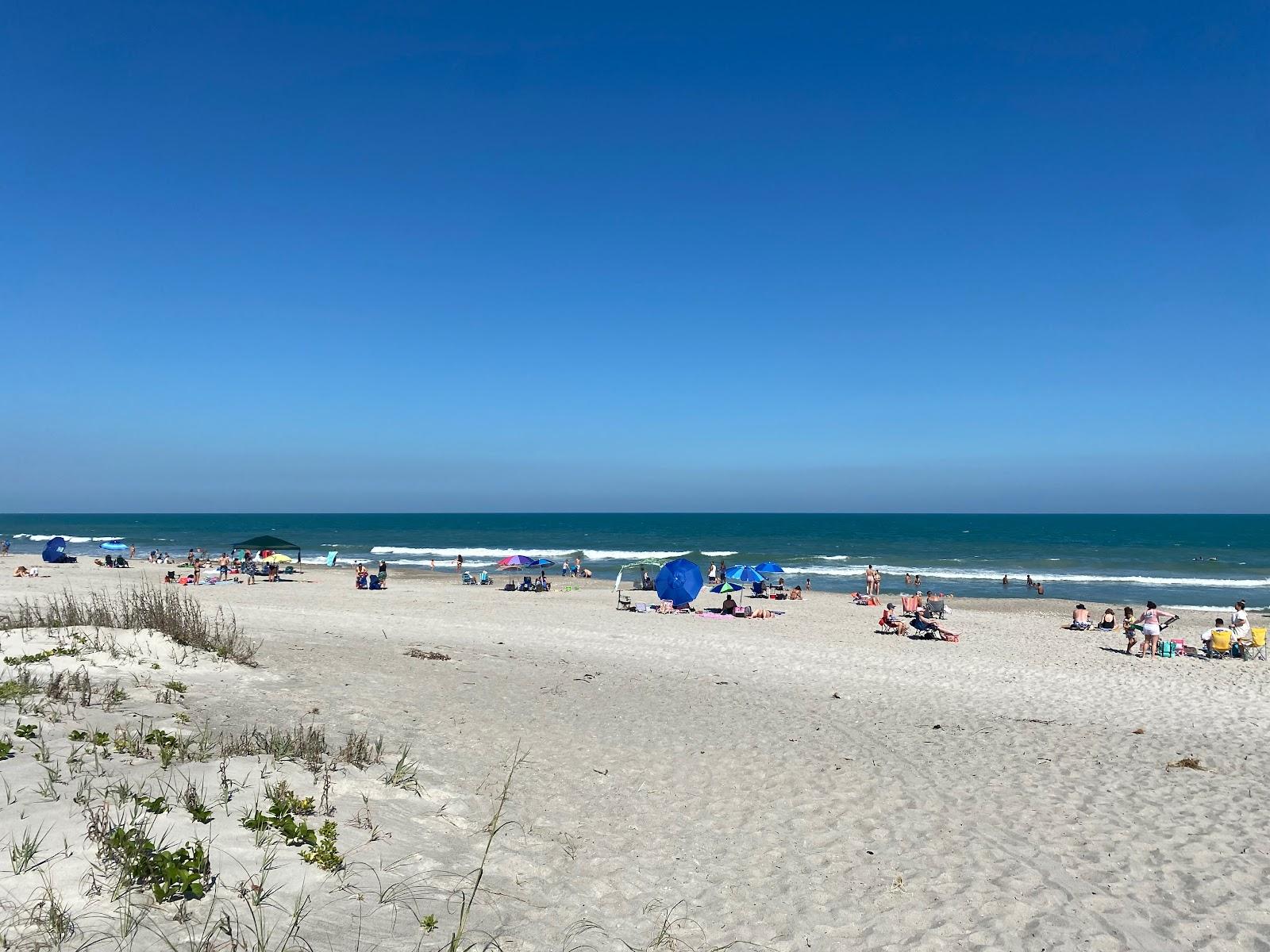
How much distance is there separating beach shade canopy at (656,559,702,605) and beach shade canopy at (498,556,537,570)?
10.3 m

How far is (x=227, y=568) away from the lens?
35.2 metres

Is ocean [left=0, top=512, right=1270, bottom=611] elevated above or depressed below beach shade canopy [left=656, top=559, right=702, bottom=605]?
below

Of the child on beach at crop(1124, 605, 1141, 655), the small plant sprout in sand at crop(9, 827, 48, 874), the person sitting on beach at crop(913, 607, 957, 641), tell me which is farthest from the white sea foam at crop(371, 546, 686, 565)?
the small plant sprout in sand at crop(9, 827, 48, 874)

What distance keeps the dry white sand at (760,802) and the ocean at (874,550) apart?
26.5 metres

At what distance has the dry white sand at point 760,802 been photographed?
463cm

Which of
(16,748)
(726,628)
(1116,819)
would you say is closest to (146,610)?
(16,748)

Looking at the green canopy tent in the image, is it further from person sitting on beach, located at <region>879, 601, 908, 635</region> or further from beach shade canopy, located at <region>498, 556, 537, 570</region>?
person sitting on beach, located at <region>879, 601, 908, 635</region>

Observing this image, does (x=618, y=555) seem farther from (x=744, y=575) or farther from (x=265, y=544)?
(x=744, y=575)

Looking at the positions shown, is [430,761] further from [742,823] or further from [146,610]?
[146,610]

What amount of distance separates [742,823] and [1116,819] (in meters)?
3.44

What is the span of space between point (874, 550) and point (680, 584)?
48.2 meters

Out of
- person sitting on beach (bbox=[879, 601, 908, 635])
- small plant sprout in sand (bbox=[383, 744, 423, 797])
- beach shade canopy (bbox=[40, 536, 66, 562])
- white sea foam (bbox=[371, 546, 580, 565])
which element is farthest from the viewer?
white sea foam (bbox=[371, 546, 580, 565])

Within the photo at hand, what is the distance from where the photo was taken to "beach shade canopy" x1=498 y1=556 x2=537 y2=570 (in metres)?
32.9

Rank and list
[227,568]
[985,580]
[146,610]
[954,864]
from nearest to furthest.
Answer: [954,864] → [146,610] → [227,568] → [985,580]
